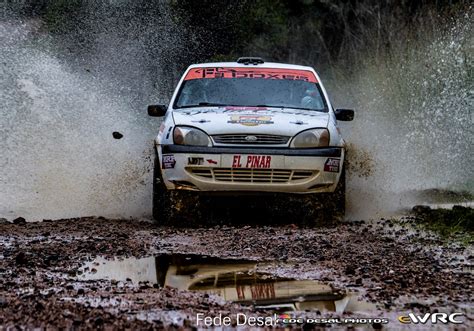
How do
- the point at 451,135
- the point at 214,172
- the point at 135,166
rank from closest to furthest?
the point at 214,172, the point at 135,166, the point at 451,135

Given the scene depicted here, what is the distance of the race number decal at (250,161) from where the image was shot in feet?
30.6

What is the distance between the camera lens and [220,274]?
635 cm

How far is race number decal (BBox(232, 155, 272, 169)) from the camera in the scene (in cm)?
933

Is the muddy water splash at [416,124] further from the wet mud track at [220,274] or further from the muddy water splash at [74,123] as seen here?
the muddy water splash at [74,123]

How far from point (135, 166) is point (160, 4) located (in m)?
7.85

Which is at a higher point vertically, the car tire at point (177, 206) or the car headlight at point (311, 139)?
the car headlight at point (311, 139)

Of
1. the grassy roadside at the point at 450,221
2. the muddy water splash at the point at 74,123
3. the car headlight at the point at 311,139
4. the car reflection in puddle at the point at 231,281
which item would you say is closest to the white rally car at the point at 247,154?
the car headlight at the point at 311,139

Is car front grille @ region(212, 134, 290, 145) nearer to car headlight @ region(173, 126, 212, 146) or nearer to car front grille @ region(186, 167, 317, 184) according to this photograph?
car headlight @ region(173, 126, 212, 146)

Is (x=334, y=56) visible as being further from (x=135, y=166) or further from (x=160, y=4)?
(x=135, y=166)

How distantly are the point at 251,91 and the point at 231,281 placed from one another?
16.0 ft

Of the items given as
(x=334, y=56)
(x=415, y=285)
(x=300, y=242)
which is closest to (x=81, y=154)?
(x=300, y=242)

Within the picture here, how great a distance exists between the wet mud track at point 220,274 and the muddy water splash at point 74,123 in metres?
2.11

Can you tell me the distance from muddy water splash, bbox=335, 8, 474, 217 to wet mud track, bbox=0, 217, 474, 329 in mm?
Answer: 2318

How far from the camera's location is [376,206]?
10.8m
